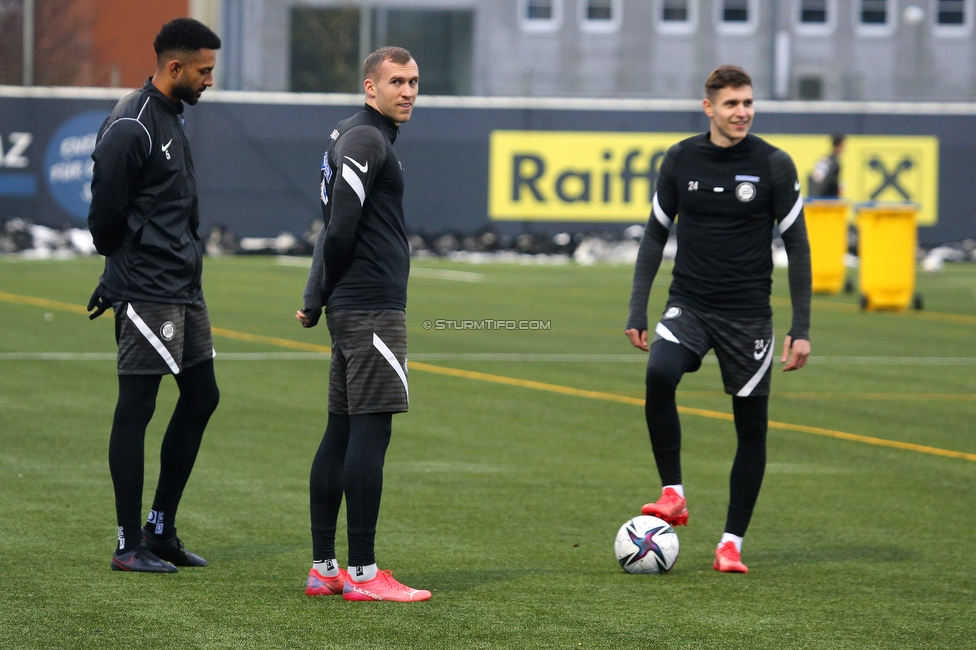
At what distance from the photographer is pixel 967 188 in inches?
1437

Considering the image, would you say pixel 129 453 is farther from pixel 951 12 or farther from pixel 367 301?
pixel 951 12

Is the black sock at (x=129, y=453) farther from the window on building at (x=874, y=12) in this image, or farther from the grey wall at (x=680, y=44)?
the window on building at (x=874, y=12)

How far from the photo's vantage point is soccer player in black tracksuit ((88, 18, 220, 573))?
6.23 meters

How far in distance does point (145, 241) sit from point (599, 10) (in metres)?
57.5

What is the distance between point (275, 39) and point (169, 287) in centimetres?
5654

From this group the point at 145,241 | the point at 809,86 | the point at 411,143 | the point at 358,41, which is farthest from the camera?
the point at 809,86

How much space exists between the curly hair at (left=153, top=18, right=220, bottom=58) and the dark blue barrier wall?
28688mm

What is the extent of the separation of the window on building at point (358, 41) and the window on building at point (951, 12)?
1871 cm

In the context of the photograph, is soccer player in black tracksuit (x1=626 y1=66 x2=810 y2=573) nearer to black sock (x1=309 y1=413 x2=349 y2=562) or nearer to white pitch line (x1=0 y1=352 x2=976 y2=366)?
black sock (x1=309 y1=413 x2=349 y2=562)

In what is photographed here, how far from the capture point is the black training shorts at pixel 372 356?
5.91 metres

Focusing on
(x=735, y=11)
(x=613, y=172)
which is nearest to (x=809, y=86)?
(x=735, y=11)

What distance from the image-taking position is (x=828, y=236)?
2530cm

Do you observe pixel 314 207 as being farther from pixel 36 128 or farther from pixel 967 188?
pixel 967 188

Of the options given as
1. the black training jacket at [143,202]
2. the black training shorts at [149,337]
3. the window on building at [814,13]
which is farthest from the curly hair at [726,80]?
the window on building at [814,13]
